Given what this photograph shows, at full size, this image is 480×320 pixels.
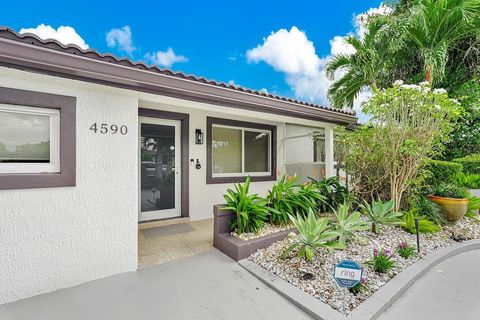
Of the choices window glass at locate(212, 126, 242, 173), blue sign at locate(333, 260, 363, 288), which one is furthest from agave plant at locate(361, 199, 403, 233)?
window glass at locate(212, 126, 242, 173)

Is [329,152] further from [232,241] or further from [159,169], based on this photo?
[159,169]

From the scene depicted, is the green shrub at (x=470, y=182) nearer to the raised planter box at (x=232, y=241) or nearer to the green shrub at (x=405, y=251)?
the green shrub at (x=405, y=251)

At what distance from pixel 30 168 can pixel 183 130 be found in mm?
3336

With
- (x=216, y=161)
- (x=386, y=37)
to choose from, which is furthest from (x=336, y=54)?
(x=216, y=161)

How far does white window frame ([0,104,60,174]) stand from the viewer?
275cm

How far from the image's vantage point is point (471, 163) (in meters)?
8.83

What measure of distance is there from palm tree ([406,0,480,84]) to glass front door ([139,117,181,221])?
8105 mm

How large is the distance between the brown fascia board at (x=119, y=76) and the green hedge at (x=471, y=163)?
876 centimetres

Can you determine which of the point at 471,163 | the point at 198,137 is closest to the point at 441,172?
the point at 471,163

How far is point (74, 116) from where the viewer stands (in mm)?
3018

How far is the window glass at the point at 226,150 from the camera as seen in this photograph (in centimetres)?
662

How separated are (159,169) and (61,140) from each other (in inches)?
111

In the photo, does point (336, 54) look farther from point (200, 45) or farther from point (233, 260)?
point (233, 260)

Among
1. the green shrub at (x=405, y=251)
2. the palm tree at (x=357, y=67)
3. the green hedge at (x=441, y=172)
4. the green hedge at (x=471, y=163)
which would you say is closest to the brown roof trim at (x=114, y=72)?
the green shrub at (x=405, y=251)
